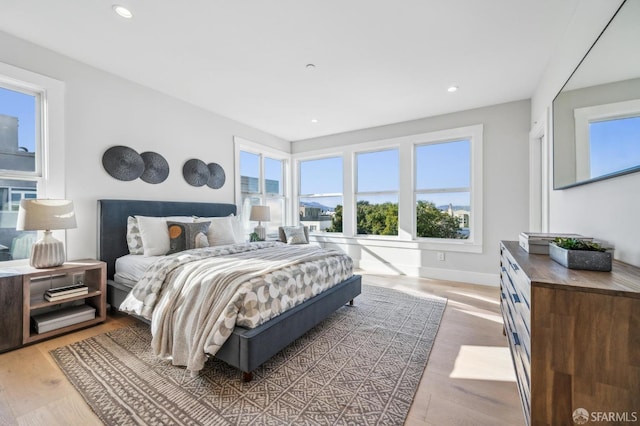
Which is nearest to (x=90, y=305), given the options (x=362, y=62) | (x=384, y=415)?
(x=384, y=415)

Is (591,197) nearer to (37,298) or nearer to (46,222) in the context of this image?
(46,222)

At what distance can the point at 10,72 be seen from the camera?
2.32 meters

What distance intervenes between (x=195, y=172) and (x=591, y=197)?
4206 millimetres

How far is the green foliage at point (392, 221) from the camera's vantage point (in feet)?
14.0

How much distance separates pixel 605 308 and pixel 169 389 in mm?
2233

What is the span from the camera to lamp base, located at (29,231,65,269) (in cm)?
224

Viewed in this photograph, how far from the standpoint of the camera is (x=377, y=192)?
4879 mm

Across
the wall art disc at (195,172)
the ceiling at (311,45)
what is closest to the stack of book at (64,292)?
the wall art disc at (195,172)

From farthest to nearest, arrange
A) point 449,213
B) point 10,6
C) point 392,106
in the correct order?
point 449,213 → point 392,106 → point 10,6

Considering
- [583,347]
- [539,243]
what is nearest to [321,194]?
[539,243]

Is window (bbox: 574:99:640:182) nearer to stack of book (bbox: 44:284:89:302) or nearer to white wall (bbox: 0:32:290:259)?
stack of book (bbox: 44:284:89:302)

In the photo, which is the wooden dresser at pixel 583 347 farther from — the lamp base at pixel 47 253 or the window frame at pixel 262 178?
the window frame at pixel 262 178

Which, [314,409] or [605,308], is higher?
[605,308]

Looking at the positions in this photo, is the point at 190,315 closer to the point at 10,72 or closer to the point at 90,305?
the point at 90,305
